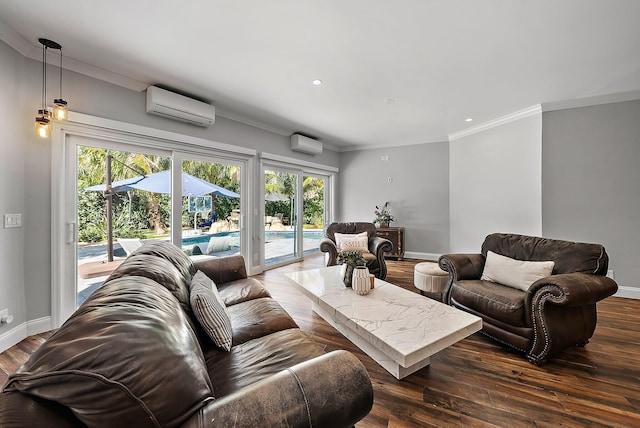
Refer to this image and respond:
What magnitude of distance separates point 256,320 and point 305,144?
4.04 meters

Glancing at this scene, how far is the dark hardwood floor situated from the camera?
1.51 metres

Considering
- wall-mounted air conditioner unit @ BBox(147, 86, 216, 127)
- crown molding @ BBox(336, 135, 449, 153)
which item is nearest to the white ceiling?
wall-mounted air conditioner unit @ BBox(147, 86, 216, 127)

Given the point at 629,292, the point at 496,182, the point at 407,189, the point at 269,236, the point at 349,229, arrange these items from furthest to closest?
the point at 407,189, the point at 269,236, the point at 349,229, the point at 496,182, the point at 629,292

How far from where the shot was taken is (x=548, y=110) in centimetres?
377

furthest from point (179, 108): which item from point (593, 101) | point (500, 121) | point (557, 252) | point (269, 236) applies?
point (593, 101)

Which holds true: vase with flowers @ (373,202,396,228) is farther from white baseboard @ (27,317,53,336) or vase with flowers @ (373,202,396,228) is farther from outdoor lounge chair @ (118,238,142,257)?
white baseboard @ (27,317,53,336)

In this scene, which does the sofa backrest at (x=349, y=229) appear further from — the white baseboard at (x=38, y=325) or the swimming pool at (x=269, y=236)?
the white baseboard at (x=38, y=325)

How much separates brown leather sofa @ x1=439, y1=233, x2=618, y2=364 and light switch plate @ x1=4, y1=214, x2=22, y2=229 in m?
4.05

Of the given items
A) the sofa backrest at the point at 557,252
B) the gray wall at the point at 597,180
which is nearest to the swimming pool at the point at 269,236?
the sofa backrest at the point at 557,252

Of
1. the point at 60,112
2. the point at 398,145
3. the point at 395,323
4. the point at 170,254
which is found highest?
the point at 398,145

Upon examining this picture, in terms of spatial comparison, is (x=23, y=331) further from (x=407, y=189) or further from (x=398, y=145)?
(x=398, y=145)

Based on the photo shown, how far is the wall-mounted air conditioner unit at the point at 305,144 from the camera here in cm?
506

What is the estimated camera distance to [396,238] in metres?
5.67

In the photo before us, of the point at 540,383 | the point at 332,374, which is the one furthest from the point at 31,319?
the point at 540,383
